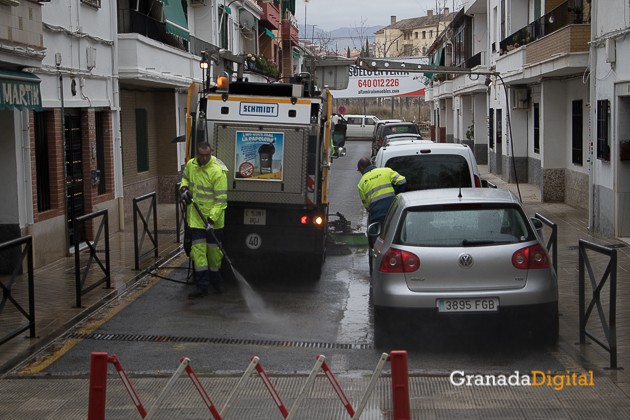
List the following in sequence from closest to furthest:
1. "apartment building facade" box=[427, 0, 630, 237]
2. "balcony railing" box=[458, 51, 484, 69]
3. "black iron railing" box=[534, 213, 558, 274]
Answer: "black iron railing" box=[534, 213, 558, 274] → "apartment building facade" box=[427, 0, 630, 237] → "balcony railing" box=[458, 51, 484, 69]

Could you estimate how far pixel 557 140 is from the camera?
77.7ft

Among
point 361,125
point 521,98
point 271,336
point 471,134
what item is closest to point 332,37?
point 361,125

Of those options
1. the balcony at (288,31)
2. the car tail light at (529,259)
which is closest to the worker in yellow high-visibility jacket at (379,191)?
the car tail light at (529,259)

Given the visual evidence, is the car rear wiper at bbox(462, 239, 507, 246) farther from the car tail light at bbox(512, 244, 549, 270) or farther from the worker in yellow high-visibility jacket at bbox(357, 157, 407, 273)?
the worker in yellow high-visibility jacket at bbox(357, 157, 407, 273)

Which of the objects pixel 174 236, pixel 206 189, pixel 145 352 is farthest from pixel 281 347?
pixel 174 236

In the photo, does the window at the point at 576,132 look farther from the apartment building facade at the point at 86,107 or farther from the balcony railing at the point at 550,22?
the apartment building facade at the point at 86,107

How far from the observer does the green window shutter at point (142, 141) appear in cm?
2364

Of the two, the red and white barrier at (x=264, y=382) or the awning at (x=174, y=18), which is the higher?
the awning at (x=174, y=18)

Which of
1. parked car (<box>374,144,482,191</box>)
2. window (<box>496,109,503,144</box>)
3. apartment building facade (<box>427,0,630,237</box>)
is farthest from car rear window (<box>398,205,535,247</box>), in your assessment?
window (<box>496,109,503,144</box>)

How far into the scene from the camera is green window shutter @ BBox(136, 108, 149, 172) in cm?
2364

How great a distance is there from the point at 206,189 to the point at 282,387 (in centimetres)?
461

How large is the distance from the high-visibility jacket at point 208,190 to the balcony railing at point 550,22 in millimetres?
10711

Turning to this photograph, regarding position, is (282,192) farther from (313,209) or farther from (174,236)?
(174,236)
